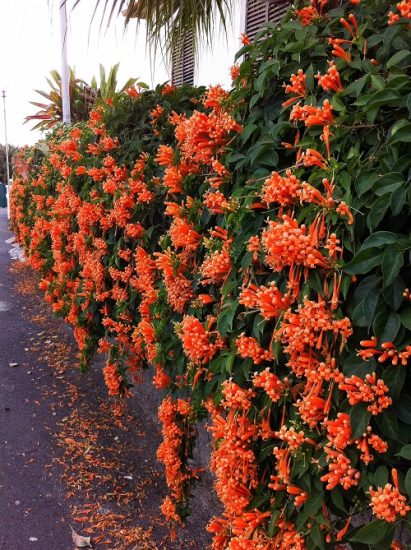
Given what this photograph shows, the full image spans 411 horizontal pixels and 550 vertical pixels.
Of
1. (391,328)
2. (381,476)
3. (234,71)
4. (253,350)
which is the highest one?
(234,71)

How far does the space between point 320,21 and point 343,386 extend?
126 centimetres

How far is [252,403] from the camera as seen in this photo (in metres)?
1.79

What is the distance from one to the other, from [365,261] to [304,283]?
22 centimetres

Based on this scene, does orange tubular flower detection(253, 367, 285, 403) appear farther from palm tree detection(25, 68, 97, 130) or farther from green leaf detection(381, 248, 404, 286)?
palm tree detection(25, 68, 97, 130)

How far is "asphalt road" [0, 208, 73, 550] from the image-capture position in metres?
2.85

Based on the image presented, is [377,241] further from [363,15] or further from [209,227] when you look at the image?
Result: [209,227]

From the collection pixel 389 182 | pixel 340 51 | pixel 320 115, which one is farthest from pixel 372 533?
pixel 340 51

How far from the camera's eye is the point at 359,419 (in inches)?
51.3

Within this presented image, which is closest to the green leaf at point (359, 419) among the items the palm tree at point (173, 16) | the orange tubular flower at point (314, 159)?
the orange tubular flower at point (314, 159)

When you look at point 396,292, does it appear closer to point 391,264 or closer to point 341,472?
point 391,264

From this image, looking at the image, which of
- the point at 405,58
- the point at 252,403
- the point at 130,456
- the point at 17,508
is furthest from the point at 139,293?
the point at 405,58

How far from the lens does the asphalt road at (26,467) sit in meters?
2.85

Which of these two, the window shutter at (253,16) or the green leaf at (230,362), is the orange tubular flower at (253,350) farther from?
the window shutter at (253,16)

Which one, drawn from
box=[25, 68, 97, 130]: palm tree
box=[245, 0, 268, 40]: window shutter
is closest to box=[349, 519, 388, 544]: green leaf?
box=[245, 0, 268, 40]: window shutter
